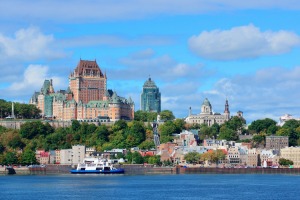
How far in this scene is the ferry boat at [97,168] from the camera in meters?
154

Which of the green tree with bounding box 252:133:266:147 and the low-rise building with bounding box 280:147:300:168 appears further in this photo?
the green tree with bounding box 252:133:266:147

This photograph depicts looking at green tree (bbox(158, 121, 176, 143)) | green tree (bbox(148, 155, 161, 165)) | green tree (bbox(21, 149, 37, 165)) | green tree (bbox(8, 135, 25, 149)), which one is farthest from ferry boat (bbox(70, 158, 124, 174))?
green tree (bbox(158, 121, 176, 143))

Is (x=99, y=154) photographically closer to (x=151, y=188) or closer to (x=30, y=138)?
(x=30, y=138)

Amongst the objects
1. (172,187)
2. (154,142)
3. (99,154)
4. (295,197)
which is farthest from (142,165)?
(295,197)

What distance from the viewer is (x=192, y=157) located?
170m

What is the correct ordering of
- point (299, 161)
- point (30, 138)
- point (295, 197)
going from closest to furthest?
point (295, 197), point (299, 161), point (30, 138)

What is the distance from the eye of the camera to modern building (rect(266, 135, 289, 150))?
602 feet

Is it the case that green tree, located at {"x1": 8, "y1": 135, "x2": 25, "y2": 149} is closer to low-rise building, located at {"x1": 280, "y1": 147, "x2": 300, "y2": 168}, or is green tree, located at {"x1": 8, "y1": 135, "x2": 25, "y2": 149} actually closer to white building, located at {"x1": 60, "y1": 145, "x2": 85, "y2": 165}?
white building, located at {"x1": 60, "y1": 145, "x2": 85, "y2": 165}

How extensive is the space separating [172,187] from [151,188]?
2890 millimetres

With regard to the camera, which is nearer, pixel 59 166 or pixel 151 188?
pixel 151 188

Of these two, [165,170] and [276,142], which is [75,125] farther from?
[276,142]

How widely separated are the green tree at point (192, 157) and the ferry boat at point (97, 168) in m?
17.2

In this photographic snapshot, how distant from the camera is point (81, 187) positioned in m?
111

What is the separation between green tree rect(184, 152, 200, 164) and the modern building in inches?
746
